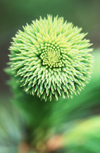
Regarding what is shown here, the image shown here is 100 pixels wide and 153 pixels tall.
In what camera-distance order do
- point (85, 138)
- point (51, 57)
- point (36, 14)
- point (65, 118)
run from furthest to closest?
point (36, 14) → point (65, 118) → point (85, 138) → point (51, 57)

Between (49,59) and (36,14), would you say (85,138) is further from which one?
(36,14)

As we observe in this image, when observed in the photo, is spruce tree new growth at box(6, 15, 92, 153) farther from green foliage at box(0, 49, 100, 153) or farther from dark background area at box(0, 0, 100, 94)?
dark background area at box(0, 0, 100, 94)

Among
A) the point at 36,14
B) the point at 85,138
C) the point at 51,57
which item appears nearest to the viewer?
the point at 51,57

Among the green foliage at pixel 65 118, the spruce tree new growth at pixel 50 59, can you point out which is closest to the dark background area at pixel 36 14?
the green foliage at pixel 65 118

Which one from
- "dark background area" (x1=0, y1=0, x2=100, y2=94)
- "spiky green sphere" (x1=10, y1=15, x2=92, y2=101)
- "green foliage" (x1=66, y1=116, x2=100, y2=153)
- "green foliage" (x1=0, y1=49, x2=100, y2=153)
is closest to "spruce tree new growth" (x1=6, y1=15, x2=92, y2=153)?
"spiky green sphere" (x1=10, y1=15, x2=92, y2=101)

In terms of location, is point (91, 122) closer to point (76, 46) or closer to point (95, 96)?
point (95, 96)

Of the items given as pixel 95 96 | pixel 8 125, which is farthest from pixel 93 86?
pixel 8 125

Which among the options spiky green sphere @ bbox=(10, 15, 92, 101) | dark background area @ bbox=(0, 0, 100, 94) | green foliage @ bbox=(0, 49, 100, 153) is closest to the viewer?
spiky green sphere @ bbox=(10, 15, 92, 101)

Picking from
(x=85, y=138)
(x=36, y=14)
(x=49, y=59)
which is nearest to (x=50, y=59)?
(x=49, y=59)
